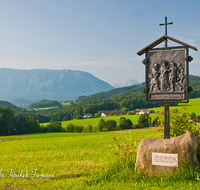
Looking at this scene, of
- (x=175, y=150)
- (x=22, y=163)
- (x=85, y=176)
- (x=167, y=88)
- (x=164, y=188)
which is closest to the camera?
(x=164, y=188)

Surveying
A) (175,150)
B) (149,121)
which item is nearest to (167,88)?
(175,150)

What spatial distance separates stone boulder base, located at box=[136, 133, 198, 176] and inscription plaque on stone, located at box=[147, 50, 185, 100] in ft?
5.57

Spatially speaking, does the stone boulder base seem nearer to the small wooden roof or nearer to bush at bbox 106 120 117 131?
the small wooden roof

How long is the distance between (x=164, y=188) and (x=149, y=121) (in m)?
65.7

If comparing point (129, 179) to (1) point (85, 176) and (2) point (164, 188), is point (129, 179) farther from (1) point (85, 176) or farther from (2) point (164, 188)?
(1) point (85, 176)

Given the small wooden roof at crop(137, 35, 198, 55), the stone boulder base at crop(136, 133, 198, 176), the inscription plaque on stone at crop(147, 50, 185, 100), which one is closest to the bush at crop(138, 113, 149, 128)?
the inscription plaque on stone at crop(147, 50, 185, 100)

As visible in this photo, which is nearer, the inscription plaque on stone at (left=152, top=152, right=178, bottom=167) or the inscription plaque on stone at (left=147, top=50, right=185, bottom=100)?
the inscription plaque on stone at (left=152, top=152, right=178, bottom=167)

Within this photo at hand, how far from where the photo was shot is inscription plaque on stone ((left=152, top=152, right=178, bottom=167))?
5980mm

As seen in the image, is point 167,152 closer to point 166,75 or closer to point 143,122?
point 166,75

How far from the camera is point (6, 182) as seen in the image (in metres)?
6.34

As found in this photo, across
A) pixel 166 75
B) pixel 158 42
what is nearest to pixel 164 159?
pixel 166 75

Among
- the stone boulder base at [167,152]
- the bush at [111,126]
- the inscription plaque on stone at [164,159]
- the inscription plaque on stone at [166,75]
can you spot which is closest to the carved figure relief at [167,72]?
the inscription plaque on stone at [166,75]

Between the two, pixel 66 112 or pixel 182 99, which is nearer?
pixel 182 99

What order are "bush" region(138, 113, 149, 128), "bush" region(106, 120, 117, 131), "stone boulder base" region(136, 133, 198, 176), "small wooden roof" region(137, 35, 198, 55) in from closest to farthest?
"stone boulder base" region(136, 133, 198, 176) → "small wooden roof" region(137, 35, 198, 55) → "bush" region(138, 113, 149, 128) → "bush" region(106, 120, 117, 131)
